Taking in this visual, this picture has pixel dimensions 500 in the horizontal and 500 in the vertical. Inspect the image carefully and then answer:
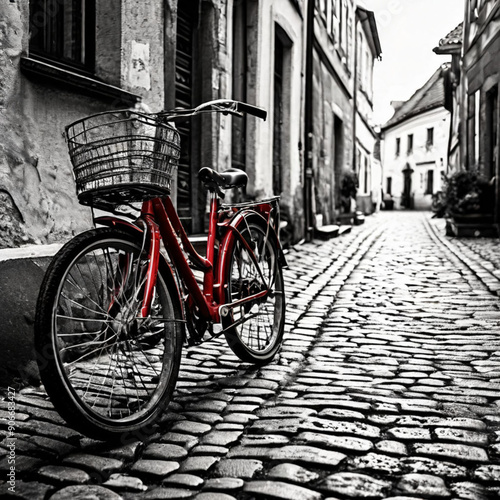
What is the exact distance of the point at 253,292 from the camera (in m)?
3.72

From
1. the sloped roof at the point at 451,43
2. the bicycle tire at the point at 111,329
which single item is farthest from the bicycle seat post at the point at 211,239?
the sloped roof at the point at 451,43

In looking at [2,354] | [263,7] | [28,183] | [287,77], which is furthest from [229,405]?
[287,77]

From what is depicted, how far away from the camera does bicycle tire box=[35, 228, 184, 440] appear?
225 centimetres

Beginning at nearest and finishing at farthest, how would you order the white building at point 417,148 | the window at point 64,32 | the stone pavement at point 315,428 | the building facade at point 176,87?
the stone pavement at point 315,428 < the building facade at point 176,87 < the window at point 64,32 < the white building at point 417,148

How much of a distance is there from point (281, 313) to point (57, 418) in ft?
5.50

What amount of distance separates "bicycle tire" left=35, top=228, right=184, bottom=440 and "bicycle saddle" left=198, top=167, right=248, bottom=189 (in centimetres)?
77

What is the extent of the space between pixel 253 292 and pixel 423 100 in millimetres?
42598

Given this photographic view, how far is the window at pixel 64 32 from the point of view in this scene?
13.4ft

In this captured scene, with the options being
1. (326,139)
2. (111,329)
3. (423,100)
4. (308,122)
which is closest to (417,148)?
(423,100)

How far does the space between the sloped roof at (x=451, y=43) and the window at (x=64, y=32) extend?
57.0ft

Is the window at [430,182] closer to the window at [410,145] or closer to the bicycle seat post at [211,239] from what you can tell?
the window at [410,145]

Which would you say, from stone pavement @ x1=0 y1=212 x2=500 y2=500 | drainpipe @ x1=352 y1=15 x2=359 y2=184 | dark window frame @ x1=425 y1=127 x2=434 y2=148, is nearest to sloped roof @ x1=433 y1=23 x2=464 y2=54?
drainpipe @ x1=352 y1=15 x2=359 y2=184

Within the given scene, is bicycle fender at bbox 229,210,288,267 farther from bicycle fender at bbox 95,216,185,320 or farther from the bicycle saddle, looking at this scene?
bicycle fender at bbox 95,216,185,320

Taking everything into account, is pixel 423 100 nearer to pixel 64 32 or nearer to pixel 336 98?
pixel 336 98
